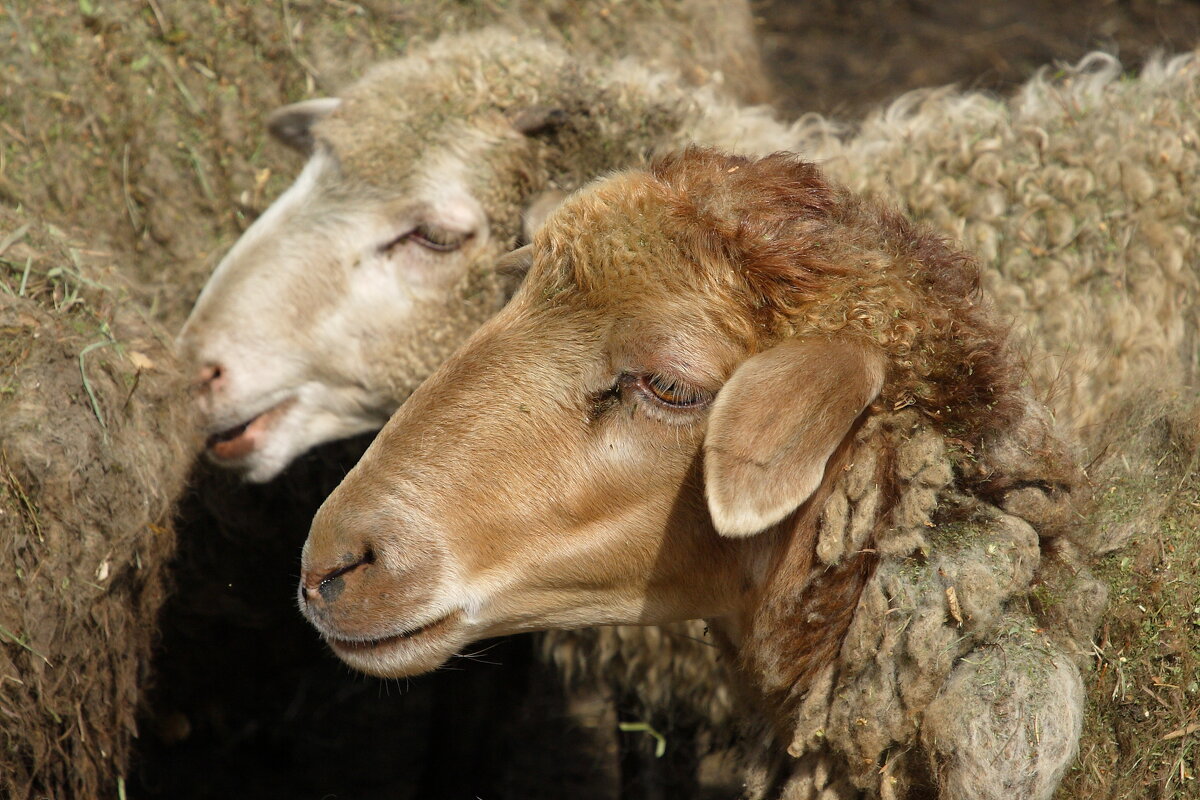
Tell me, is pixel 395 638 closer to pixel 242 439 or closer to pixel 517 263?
pixel 517 263

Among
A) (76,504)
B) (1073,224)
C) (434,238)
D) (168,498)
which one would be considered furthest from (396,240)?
(1073,224)

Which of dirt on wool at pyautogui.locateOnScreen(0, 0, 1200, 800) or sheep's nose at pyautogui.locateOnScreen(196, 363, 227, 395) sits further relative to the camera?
sheep's nose at pyautogui.locateOnScreen(196, 363, 227, 395)

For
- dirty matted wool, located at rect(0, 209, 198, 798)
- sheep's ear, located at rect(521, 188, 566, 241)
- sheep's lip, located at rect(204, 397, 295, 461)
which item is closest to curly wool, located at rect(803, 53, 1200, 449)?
sheep's ear, located at rect(521, 188, 566, 241)

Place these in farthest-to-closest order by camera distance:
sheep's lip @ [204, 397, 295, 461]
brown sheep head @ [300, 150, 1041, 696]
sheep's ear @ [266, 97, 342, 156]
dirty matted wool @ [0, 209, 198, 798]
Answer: sheep's ear @ [266, 97, 342, 156]
sheep's lip @ [204, 397, 295, 461]
dirty matted wool @ [0, 209, 198, 798]
brown sheep head @ [300, 150, 1041, 696]

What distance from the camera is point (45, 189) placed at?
441cm

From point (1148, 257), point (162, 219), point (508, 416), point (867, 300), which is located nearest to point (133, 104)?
point (162, 219)

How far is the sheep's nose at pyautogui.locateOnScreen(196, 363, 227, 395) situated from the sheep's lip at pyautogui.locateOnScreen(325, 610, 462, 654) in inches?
58.1

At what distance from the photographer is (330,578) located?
8.15 ft

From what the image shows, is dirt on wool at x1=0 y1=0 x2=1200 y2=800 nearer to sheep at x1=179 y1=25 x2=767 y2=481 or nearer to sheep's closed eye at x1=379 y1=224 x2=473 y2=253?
sheep at x1=179 y1=25 x2=767 y2=481

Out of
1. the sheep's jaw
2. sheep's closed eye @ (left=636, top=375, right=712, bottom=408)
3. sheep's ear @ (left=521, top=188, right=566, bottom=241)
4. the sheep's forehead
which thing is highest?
the sheep's forehead

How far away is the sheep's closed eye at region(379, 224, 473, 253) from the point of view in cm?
372

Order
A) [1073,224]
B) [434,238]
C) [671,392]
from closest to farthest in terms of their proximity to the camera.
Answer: [671,392], [1073,224], [434,238]

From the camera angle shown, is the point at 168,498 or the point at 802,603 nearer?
the point at 802,603

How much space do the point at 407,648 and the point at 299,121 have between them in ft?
8.04
